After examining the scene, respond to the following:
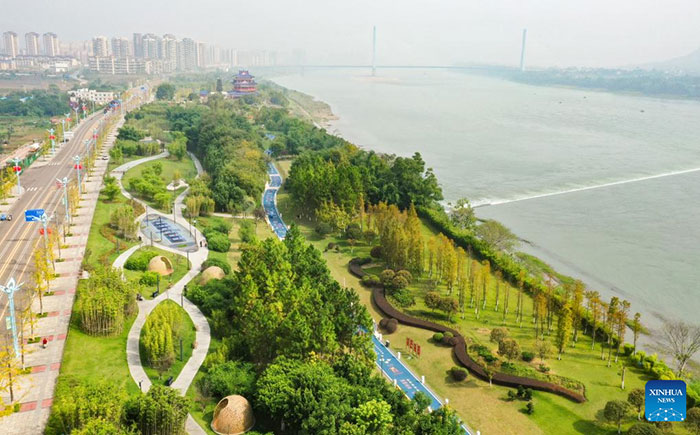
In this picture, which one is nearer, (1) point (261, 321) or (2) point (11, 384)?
(2) point (11, 384)

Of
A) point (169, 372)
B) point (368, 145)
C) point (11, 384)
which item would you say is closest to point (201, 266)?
point (169, 372)

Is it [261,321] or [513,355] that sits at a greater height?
[261,321]

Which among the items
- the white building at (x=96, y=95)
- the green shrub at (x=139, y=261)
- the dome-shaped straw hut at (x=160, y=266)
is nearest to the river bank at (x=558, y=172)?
the dome-shaped straw hut at (x=160, y=266)

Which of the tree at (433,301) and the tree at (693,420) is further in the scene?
the tree at (433,301)

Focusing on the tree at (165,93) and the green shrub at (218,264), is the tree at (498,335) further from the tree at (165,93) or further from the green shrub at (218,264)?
the tree at (165,93)

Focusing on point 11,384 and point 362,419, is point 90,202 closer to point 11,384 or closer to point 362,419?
point 11,384

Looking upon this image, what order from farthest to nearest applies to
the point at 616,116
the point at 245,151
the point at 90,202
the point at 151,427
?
the point at 616,116 < the point at 245,151 < the point at 90,202 < the point at 151,427

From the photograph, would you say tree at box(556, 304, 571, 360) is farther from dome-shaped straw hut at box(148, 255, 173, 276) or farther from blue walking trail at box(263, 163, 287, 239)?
blue walking trail at box(263, 163, 287, 239)
